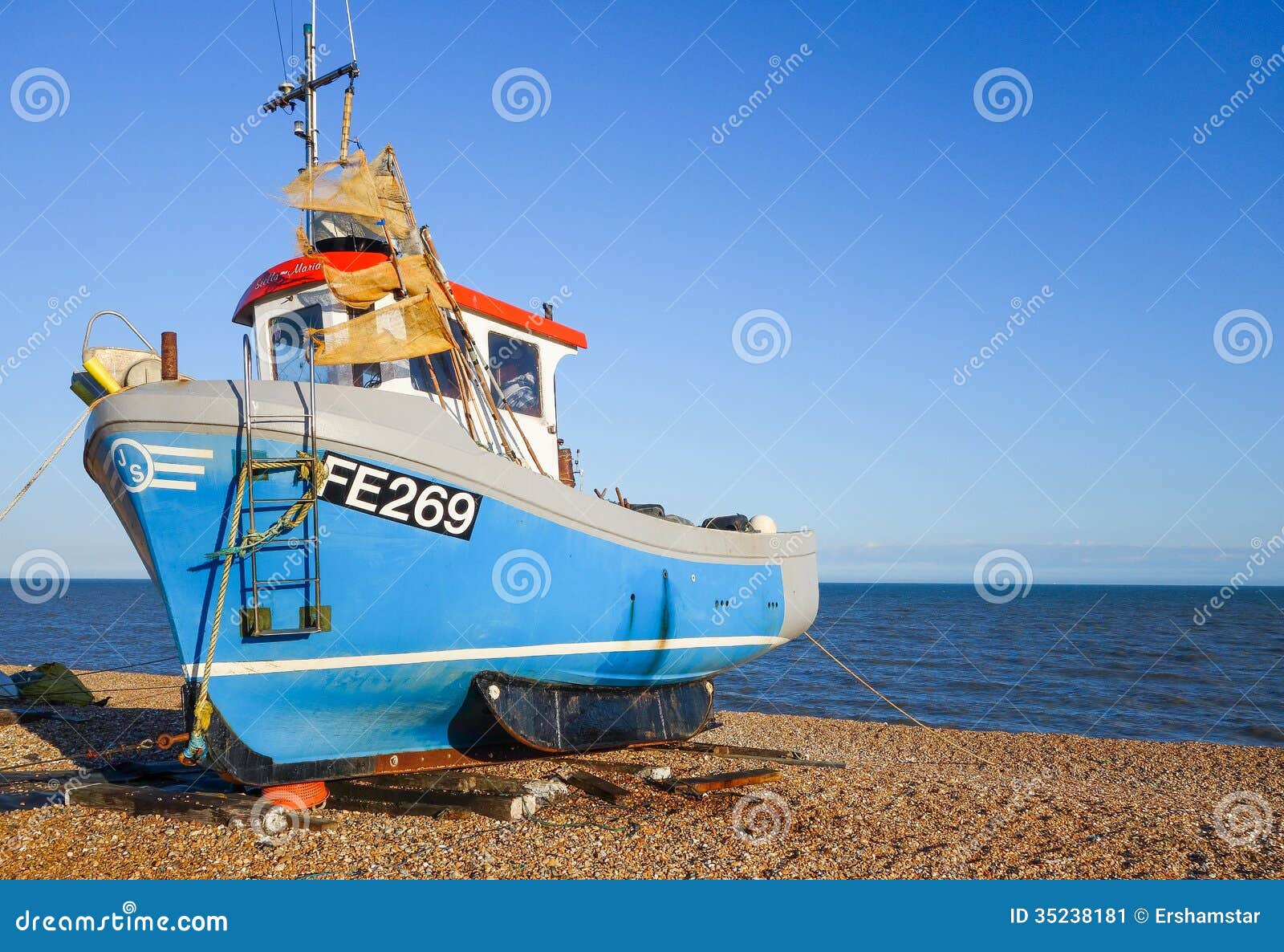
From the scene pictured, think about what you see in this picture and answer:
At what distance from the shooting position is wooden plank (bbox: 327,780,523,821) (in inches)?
268

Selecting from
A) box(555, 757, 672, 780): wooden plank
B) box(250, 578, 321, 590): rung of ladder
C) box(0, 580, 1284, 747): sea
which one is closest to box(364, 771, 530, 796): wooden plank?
box(555, 757, 672, 780): wooden plank

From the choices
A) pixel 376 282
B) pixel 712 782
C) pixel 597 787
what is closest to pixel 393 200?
pixel 376 282

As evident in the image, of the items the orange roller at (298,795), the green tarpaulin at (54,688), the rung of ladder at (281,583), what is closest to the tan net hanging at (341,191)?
the rung of ladder at (281,583)

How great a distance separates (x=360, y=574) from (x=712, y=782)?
3643 millimetres

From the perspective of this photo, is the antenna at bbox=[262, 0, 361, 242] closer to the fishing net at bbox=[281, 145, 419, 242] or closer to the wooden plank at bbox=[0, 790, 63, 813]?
the fishing net at bbox=[281, 145, 419, 242]

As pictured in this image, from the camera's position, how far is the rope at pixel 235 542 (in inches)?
246

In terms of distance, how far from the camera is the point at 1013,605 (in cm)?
7106

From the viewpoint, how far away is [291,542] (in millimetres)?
6363

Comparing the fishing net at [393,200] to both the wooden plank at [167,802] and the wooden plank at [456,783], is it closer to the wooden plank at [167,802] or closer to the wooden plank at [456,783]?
the wooden plank at [456,783]

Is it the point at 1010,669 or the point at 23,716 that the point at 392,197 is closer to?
the point at 23,716

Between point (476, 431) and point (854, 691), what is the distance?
1416cm

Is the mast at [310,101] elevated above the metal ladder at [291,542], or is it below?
above

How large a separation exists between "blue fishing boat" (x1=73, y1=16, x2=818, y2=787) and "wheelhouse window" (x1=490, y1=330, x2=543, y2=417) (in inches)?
→ 1.1

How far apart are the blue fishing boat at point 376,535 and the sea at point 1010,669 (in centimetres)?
408
